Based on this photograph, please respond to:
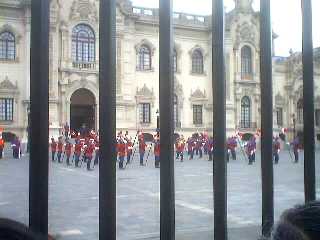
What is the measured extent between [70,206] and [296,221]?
8.08 meters

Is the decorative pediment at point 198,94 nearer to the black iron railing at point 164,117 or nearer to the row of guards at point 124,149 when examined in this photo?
the row of guards at point 124,149

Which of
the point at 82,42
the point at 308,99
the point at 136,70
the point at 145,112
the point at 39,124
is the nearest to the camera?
the point at 39,124

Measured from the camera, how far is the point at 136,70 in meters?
34.3

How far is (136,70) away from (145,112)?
10.6ft

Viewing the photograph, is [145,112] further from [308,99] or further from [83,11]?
[308,99]

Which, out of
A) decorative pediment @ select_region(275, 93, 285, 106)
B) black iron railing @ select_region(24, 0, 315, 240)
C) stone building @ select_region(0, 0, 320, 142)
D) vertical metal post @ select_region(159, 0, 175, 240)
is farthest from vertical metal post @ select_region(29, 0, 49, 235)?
decorative pediment @ select_region(275, 93, 285, 106)

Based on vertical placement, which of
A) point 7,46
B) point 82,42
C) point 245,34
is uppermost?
point 245,34

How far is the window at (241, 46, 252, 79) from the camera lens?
3809 cm

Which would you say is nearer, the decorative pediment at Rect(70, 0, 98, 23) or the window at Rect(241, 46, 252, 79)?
the decorative pediment at Rect(70, 0, 98, 23)

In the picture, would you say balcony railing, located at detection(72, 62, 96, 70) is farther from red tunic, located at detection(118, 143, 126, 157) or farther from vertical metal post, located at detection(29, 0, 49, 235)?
vertical metal post, located at detection(29, 0, 49, 235)

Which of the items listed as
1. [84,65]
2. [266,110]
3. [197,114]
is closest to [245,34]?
[197,114]

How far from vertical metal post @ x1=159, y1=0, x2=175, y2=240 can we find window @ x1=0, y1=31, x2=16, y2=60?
30476mm

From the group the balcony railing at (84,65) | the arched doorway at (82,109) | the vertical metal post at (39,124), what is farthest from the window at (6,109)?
the vertical metal post at (39,124)

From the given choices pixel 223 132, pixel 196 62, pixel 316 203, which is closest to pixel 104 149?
pixel 223 132
